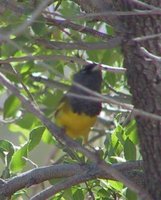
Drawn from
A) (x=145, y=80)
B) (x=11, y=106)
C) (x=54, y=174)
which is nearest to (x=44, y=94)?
(x=11, y=106)

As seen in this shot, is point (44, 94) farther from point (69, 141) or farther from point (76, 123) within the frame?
point (69, 141)

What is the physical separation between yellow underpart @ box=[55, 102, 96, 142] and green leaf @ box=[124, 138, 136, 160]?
266 millimetres

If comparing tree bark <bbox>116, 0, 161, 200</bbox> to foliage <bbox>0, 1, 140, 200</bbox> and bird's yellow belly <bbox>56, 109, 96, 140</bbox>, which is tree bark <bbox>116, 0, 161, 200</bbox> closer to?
foliage <bbox>0, 1, 140, 200</bbox>

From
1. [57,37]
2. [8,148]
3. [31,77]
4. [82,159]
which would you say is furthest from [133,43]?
→ [31,77]

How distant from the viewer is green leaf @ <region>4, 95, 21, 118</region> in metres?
3.64

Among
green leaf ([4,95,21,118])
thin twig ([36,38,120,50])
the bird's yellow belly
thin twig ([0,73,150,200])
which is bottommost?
green leaf ([4,95,21,118])

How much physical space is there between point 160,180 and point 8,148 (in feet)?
3.04

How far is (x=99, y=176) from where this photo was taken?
7.86 ft

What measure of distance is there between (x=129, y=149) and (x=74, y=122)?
0.36m

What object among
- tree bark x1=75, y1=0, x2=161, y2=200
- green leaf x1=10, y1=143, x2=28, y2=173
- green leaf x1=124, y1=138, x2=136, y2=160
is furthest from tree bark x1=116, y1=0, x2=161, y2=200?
green leaf x1=10, y1=143, x2=28, y2=173

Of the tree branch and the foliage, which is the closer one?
the foliage

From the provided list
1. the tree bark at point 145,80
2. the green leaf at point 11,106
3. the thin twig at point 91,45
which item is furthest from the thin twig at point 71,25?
the green leaf at point 11,106

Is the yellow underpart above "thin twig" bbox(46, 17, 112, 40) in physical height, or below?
below

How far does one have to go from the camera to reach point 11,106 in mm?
3680
